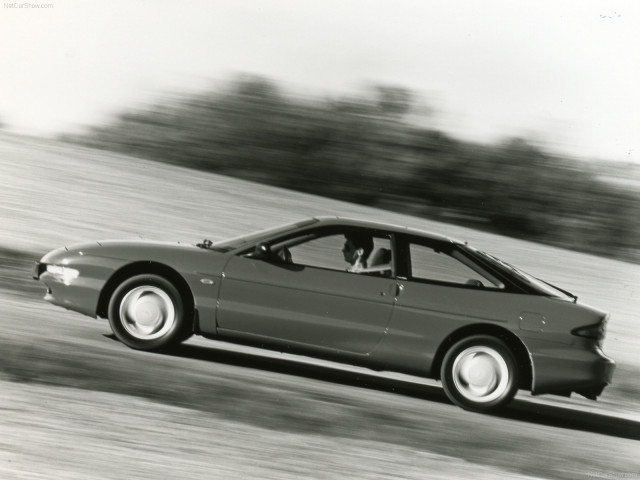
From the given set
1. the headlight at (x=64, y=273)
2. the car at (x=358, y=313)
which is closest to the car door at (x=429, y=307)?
the car at (x=358, y=313)

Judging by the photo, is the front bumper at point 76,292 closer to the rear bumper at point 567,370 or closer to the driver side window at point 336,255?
the driver side window at point 336,255

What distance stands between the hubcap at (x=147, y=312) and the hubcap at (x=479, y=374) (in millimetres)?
2316

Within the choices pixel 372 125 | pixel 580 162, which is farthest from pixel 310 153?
pixel 580 162

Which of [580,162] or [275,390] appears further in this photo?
[580,162]

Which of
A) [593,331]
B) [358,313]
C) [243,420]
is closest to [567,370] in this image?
[593,331]

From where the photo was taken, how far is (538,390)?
7254 mm

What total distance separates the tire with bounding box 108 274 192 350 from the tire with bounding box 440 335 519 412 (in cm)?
214

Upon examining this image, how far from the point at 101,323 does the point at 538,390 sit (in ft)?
13.4

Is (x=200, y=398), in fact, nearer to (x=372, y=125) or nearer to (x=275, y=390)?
(x=275, y=390)

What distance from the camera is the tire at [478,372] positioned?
7242 mm

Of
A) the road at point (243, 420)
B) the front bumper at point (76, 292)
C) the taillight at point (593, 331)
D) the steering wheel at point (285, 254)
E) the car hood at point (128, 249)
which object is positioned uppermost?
the steering wheel at point (285, 254)

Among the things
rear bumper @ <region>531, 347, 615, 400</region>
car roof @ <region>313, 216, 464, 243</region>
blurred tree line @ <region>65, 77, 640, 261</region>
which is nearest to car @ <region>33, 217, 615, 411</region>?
rear bumper @ <region>531, 347, 615, 400</region>

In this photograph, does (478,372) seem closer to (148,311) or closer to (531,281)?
(531,281)

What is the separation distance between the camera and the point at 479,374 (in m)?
7.29
